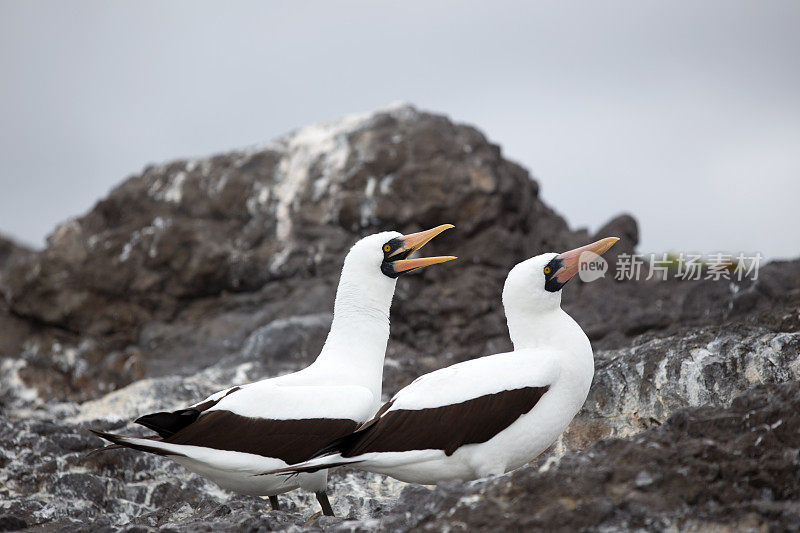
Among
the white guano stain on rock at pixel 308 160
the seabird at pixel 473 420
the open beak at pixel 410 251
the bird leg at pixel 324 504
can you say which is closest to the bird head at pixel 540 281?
the seabird at pixel 473 420

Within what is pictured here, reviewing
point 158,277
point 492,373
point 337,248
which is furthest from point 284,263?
point 492,373

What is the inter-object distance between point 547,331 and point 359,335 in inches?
59.5

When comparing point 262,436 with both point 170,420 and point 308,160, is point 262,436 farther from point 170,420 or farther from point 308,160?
point 308,160

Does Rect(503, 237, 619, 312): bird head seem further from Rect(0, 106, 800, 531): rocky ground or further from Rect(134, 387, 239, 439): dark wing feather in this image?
Rect(134, 387, 239, 439): dark wing feather

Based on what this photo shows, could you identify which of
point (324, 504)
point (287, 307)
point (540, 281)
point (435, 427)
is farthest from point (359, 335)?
point (287, 307)

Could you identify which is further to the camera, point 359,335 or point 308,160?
point 308,160

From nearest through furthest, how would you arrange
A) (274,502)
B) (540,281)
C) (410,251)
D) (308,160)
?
(540,281) < (274,502) < (410,251) < (308,160)

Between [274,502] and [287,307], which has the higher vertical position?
[287,307]

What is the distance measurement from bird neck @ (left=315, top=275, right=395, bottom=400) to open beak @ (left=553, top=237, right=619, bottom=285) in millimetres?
1451

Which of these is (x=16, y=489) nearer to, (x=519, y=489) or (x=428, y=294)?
(x=519, y=489)

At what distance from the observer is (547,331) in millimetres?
5816

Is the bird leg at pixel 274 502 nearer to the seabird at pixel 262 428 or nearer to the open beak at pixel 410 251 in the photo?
the seabird at pixel 262 428

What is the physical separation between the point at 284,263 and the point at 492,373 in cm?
741

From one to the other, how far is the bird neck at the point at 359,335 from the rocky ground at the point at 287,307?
2.93 feet
